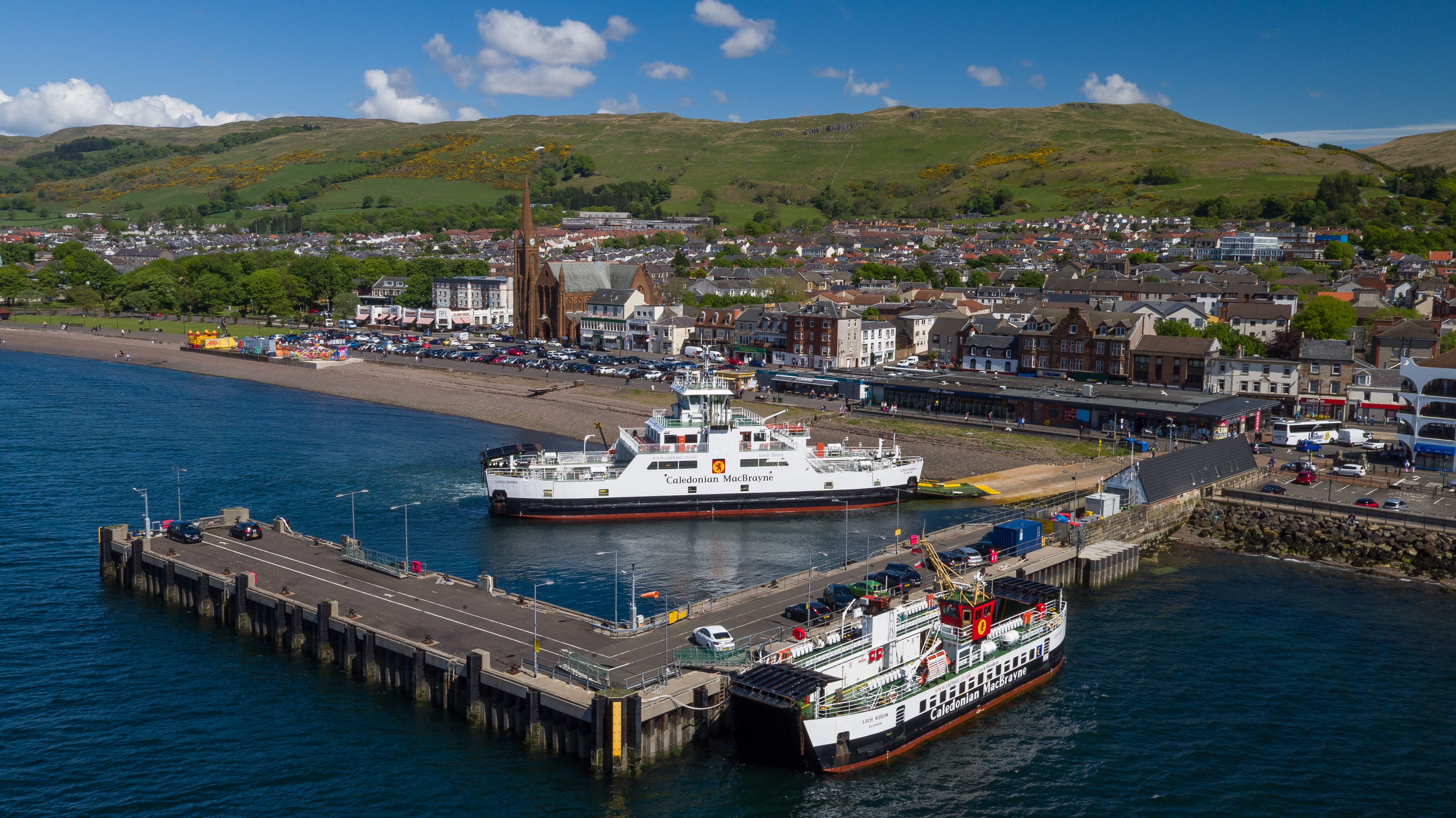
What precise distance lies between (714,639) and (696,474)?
88.8ft

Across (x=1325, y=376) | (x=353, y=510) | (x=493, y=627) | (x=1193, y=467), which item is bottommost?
(x=493, y=627)

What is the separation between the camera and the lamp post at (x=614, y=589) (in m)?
43.0

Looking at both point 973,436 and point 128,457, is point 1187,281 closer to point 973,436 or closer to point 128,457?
point 973,436

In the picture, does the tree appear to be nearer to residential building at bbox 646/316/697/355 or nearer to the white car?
residential building at bbox 646/316/697/355

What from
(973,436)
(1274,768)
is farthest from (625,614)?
(973,436)

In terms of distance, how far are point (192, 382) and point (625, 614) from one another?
88588 millimetres

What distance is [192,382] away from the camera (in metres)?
115

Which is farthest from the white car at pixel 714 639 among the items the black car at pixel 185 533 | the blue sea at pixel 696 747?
the black car at pixel 185 533

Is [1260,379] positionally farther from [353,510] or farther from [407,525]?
[353,510]

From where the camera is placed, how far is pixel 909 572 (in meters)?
45.8

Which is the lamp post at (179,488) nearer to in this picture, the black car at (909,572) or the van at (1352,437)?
the black car at (909,572)

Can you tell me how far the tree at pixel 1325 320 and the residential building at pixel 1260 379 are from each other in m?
22.2

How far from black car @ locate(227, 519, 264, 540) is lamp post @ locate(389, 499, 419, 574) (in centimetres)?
683

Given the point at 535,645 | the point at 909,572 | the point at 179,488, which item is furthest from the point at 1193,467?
the point at 179,488
